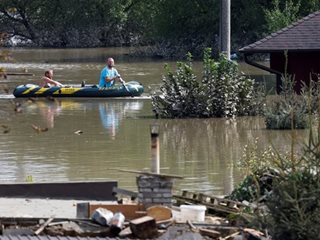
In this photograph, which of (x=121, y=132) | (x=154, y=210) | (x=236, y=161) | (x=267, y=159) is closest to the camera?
(x=154, y=210)

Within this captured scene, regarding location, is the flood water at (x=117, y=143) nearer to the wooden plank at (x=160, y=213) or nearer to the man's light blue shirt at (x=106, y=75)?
the man's light blue shirt at (x=106, y=75)

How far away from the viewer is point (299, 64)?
1152 inches

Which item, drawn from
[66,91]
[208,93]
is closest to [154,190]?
[208,93]

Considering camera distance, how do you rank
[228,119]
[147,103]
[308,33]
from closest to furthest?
[228,119] → [308,33] → [147,103]

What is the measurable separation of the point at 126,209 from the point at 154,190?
44 centimetres

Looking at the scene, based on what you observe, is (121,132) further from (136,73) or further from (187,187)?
(136,73)

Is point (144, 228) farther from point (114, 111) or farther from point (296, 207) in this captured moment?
point (114, 111)

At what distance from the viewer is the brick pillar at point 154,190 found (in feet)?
41.1

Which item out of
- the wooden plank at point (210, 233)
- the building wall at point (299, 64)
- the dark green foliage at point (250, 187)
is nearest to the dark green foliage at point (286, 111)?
the building wall at point (299, 64)

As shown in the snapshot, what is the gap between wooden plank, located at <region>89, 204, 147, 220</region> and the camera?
39.9 ft

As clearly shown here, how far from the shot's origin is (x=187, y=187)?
53.6 feet

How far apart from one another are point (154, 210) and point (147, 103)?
2017 cm

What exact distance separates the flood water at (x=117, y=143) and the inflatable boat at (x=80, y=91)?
11.3 inches

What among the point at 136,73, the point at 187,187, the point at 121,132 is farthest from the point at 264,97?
the point at 136,73
